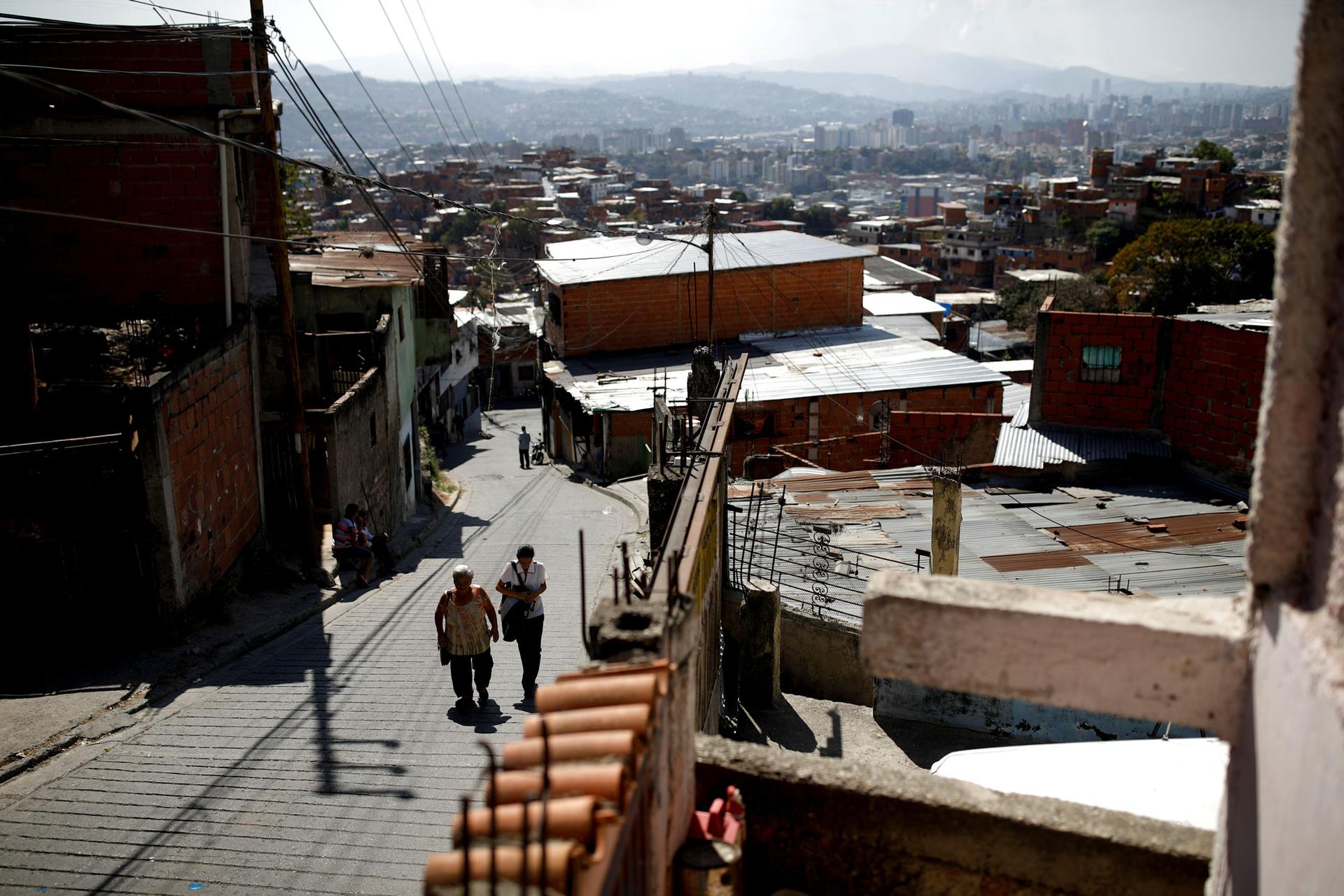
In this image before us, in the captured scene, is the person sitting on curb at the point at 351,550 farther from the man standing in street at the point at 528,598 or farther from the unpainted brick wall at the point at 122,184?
the man standing in street at the point at 528,598

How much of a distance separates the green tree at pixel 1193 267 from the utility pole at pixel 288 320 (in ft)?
118

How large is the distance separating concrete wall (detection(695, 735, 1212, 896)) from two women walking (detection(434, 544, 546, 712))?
423 centimetres

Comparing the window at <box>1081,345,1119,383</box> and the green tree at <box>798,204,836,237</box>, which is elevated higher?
the green tree at <box>798,204,836,237</box>

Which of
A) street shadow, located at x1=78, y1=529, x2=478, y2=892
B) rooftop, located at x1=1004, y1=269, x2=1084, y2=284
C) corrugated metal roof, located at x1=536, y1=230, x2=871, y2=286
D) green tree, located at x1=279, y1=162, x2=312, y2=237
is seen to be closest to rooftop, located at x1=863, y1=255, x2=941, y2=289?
rooftop, located at x1=1004, y1=269, x2=1084, y2=284

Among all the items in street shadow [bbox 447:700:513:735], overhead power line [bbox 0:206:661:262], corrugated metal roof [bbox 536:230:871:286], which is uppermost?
overhead power line [bbox 0:206:661:262]

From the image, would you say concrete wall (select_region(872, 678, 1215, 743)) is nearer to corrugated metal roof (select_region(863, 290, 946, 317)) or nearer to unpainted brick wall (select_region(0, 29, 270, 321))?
unpainted brick wall (select_region(0, 29, 270, 321))

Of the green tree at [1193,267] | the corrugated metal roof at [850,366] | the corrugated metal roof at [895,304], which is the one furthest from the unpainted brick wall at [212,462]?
the green tree at [1193,267]

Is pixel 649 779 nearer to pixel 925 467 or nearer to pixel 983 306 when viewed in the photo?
pixel 925 467

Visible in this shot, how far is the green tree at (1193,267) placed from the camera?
4088 centimetres

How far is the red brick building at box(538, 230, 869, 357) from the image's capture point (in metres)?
27.7

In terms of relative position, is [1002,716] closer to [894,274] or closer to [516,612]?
[516,612]

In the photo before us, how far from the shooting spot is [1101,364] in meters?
16.0

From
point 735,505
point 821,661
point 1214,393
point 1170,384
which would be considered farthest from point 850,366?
point 821,661

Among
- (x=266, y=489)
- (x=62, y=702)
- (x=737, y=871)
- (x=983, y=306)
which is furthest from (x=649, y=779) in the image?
(x=983, y=306)
